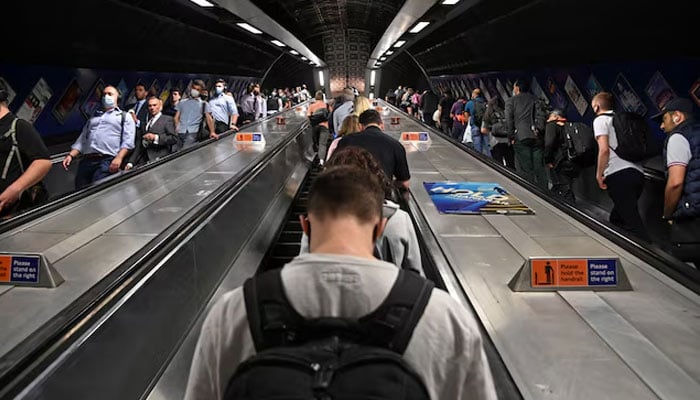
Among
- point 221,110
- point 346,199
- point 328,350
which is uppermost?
point 221,110

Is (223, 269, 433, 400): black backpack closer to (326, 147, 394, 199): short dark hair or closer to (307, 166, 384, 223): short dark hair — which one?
(307, 166, 384, 223): short dark hair

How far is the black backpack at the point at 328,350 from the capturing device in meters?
0.96

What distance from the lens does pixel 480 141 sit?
1064cm

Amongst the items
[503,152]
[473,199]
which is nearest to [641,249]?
[473,199]

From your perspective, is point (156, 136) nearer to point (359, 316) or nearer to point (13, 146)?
point (13, 146)

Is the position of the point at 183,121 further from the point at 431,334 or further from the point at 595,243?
the point at 431,334

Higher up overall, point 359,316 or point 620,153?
point 359,316

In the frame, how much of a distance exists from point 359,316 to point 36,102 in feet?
30.8

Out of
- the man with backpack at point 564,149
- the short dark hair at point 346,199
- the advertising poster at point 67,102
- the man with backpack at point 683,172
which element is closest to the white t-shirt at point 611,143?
the man with backpack at point 683,172

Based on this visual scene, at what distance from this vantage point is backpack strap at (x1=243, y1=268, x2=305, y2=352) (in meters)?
1.05

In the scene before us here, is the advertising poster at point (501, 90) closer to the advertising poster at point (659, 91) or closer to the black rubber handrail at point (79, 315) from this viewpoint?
the advertising poster at point (659, 91)

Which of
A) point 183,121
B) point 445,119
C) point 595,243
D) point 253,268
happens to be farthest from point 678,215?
point 445,119

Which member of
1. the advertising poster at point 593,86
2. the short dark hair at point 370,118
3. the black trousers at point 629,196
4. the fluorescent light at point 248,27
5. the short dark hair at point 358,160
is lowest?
the black trousers at point 629,196

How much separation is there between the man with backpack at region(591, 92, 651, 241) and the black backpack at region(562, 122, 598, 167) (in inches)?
54.0
